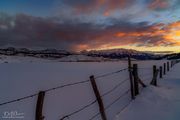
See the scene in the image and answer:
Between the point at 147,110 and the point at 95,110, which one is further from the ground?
the point at 147,110

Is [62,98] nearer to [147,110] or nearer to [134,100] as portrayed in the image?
[134,100]

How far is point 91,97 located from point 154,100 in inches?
204

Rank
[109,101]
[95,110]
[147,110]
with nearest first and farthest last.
→ [147,110] < [95,110] < [109,101]

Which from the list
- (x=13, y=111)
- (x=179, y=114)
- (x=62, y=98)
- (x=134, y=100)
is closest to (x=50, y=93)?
(x=62, y=98)

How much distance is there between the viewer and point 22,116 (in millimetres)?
9664

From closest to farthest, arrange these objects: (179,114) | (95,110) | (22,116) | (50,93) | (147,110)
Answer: (179,114), (147,110), (22,116), (95,110), (50,93)

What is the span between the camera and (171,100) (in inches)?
350

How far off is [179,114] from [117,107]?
3.30 metres

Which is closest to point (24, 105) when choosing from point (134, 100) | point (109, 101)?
point (109, 101)

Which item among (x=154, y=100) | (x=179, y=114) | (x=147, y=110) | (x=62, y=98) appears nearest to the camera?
(x=179, y=114)

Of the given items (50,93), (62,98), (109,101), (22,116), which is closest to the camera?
(22,116)

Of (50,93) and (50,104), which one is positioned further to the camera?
(50,93)

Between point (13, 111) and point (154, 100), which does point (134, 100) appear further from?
point (13, 111)

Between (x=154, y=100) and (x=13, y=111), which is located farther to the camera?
(x=13, y=111)
